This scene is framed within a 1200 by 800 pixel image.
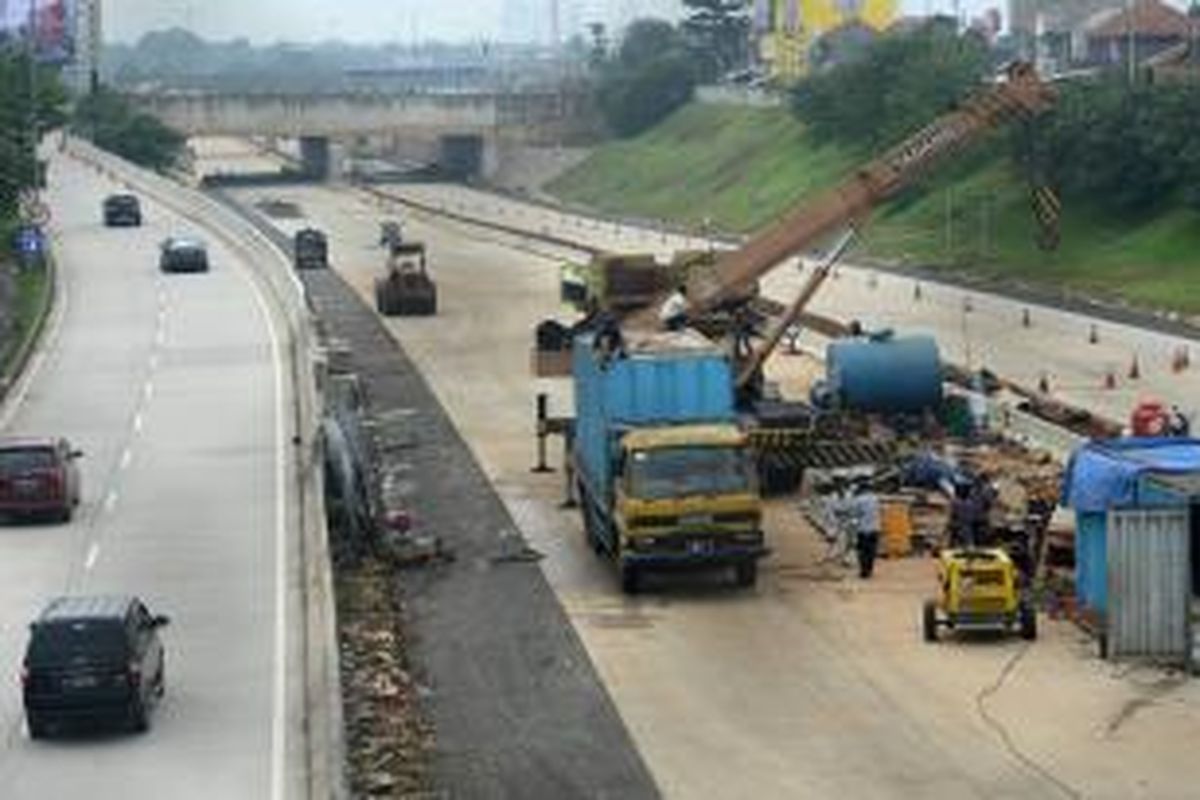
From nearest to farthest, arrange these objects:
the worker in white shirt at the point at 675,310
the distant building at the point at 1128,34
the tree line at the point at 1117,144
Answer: the worker in white shirt at the point at 675,310, the tree line at the point at 1117,144, the distant building at the point at 1128,34

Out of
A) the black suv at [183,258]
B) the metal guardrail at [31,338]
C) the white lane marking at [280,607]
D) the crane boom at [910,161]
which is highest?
→ the crane boom at [910,161]

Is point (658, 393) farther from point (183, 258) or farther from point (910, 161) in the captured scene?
point (183, 258)

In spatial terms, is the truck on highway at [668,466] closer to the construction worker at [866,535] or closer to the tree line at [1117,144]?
the construction worker at [866,535]

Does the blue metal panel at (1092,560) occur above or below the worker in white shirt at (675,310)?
below

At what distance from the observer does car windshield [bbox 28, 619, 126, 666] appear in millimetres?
28828

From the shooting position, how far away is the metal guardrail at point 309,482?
93.4 feet

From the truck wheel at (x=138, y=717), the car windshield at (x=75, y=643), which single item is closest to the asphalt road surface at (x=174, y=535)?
the truck wheel at (x=138, y=717)

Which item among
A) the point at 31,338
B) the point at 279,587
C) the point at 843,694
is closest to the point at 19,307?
the point at 31,338

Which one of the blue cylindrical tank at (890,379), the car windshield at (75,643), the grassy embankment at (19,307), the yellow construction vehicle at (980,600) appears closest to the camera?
the car windshield at (75,643)

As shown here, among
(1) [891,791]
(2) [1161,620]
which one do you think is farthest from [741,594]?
(1) [891,791]

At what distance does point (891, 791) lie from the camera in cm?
2798

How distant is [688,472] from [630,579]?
1.88m

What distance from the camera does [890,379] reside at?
177ft

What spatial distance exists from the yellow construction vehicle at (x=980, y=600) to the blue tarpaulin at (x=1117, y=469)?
1.49 metres
